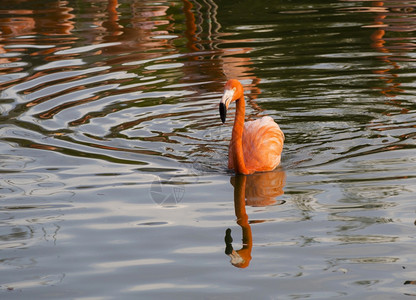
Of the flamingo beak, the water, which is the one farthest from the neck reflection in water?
the flamingo beak

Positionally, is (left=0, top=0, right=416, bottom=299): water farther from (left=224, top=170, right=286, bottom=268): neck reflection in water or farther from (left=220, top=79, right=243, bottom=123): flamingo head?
(left=220, top=79, right=243, bottom=123): flamingo head

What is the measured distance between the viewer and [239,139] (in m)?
6.14

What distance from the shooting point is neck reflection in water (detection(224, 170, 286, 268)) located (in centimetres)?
489

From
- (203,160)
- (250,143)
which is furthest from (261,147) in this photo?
(203,160)

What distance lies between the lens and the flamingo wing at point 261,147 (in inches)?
249

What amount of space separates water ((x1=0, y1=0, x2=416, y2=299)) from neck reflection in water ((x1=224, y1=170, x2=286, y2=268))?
2 centimetres

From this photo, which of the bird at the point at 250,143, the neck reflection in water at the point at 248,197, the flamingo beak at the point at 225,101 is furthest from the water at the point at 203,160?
the flamingo beak at the point at 225,101

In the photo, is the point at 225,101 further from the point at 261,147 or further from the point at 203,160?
the point at 203,160

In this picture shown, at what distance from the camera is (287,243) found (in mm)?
Answer: 4980

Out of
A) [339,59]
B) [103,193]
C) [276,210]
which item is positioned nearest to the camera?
[276,210]

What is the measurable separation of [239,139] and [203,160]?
60 centimetres

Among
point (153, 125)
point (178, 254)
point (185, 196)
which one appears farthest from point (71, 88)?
point (178, 254)

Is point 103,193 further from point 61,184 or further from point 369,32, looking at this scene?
point 369,32

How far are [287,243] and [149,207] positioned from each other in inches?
44.1
